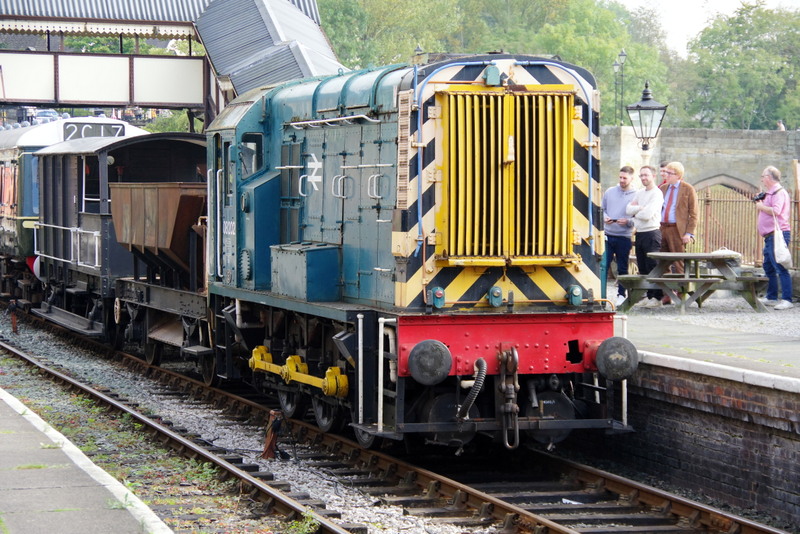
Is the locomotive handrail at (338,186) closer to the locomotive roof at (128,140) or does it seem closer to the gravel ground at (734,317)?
the gravel ground at (734,317)

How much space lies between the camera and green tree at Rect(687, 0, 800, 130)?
245 feet

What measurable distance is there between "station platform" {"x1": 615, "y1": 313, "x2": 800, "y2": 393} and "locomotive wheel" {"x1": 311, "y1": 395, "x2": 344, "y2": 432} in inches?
108

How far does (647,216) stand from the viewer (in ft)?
50.8

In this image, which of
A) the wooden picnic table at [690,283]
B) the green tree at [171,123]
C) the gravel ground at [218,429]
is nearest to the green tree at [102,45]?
the green tree at [171,123]

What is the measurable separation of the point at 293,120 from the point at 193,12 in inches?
650

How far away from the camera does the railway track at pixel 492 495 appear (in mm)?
8344

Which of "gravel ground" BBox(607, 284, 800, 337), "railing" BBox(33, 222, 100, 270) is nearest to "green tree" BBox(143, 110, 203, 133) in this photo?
"railing" BBox(33, 222, 100, 270)

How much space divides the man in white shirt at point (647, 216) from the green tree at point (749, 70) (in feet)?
198

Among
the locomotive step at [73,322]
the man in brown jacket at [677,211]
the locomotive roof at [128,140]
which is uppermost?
the locomotive roof at [128,140]

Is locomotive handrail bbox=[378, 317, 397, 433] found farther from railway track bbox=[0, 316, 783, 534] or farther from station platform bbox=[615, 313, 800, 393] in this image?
station platform bbox=[615, 313, 800, 393]

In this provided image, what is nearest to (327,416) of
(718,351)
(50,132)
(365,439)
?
(365,439)

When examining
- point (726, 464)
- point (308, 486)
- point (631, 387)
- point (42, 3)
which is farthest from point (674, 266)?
point (42, 3)

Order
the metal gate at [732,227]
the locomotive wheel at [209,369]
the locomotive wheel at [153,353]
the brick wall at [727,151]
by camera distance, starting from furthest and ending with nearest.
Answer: the brick wall at [727,151], the metal gate at [732,227], the locomotive wheel at [153,353], the locomotive wheel at [209,369]

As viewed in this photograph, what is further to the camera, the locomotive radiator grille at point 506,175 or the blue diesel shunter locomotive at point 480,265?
the locomotive radiator grille at point 506,175
